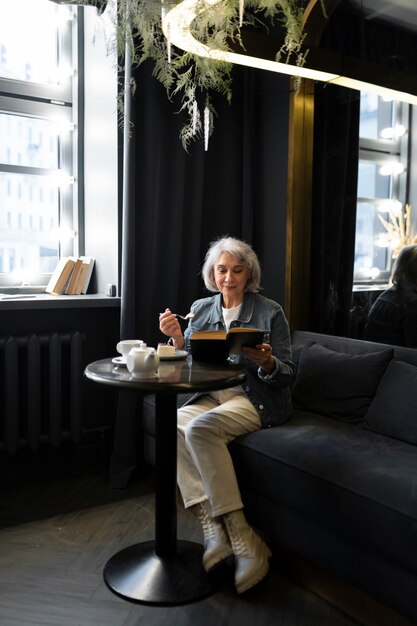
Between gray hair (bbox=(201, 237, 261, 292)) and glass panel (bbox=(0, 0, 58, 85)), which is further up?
glass panel (bbox=(0, 0, 58, 85))

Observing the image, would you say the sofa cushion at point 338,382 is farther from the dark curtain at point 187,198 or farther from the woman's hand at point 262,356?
the dark curtain at point 187,198

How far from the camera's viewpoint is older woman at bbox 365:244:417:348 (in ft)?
8.07

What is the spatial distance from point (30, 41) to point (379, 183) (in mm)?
1997

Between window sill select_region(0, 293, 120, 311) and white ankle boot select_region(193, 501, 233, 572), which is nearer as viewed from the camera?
white ankle boot select_region(193, 501, 233, 572)

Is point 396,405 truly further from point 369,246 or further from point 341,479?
point 369,246

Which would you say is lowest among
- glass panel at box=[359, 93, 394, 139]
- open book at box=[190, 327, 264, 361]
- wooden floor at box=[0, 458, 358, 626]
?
wooden floor at box=[0, 458, 358, 626]

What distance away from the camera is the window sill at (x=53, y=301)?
2.71 metres

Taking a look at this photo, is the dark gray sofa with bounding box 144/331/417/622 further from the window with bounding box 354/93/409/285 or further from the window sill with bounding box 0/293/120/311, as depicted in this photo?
the window sill with bounding box 0/293/120/311

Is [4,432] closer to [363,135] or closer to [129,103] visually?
[129,103]

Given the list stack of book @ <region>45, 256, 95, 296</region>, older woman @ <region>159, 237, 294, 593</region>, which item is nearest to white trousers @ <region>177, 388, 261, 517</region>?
older woman @ <region>159, 237, 294, 593</region>

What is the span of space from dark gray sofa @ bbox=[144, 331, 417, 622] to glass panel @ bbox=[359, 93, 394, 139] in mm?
1000

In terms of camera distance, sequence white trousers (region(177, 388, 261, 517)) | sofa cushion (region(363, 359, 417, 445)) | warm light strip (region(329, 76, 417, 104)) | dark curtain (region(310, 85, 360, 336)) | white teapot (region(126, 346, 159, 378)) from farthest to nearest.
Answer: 1. dark curtain (region(310, 85, 360, 336))
2. warm light strip (region(329, 76, 417, 104))
3. sofa cushion (region(363, 359, 417, 445))
4. white trousers (region(177, 388, 261, 517))
5. white teapot (region(126, 346, 159, 378))

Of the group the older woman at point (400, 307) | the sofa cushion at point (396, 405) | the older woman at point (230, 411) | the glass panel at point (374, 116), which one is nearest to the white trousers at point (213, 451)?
the older woman at point (230, 411)

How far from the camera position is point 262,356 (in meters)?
2.01
